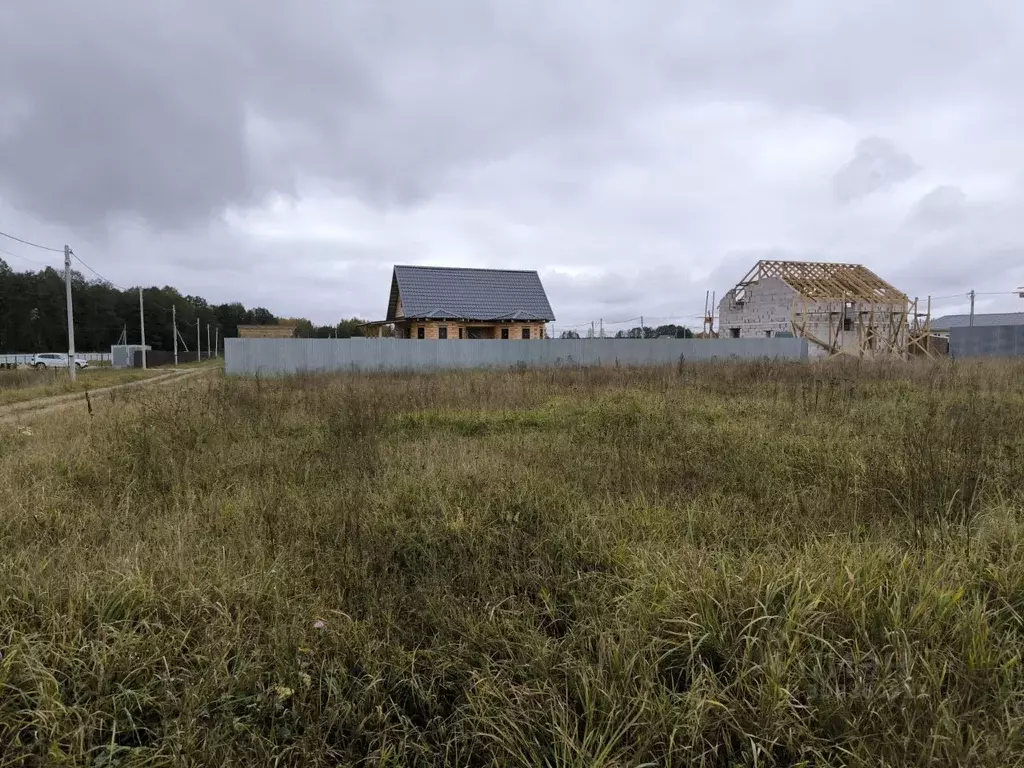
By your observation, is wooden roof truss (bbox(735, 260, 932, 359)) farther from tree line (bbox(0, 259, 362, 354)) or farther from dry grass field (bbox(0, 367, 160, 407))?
tree line (bbox(0, 259, 362, 354))

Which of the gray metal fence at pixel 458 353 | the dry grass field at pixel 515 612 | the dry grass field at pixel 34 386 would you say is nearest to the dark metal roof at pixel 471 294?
the gray metal fence at pixel 458 353

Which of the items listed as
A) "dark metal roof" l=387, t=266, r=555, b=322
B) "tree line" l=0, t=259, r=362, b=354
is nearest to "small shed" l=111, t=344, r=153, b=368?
"tree line" l=0, t=259, r=362, b=354

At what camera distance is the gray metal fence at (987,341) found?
109 feet

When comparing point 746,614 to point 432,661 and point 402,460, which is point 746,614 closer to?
point 432,661

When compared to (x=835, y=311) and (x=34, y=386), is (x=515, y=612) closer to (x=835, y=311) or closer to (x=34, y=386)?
(x=34, y=386)

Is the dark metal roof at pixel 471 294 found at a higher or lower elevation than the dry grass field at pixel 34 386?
higher

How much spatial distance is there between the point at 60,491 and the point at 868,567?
20.3 ft

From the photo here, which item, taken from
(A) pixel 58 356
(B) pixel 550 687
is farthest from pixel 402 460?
(A) pixel 58 356

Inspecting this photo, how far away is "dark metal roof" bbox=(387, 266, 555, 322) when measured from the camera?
2861 centimetres

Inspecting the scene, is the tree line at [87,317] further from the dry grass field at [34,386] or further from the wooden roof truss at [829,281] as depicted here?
the wooden roof truss at [829,281]

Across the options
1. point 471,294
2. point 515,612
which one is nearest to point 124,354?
point 471,294

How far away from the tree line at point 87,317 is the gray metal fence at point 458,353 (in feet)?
123

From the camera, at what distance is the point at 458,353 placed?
69.7ft

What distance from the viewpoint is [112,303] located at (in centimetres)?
7869
